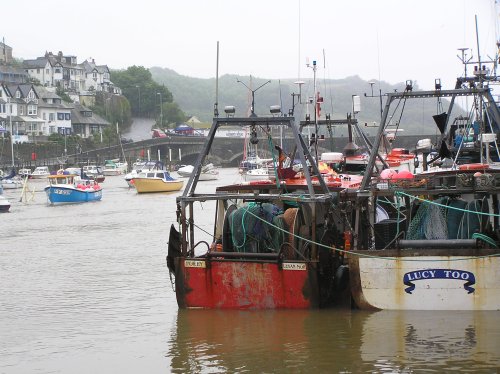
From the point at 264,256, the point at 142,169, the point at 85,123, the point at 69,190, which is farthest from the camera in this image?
the point at 85,123

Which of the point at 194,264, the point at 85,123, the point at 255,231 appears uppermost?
the point at 85,123

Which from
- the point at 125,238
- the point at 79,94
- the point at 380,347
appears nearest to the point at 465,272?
the point at 380,347

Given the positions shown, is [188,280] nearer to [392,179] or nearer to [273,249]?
[273,249]

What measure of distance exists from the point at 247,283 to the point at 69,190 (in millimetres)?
43000

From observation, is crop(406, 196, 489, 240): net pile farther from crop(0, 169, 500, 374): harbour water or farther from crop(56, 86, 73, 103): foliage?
crop(56, 86, 73, 103): foliage

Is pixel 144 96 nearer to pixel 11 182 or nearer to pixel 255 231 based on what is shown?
pixel 11 182

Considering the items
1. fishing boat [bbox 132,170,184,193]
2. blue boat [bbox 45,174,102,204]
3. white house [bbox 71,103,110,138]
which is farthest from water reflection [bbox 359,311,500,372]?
white house [bbox 71,103,110,138]

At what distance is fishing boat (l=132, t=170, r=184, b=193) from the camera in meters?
65.8

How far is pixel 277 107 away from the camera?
51.6 feet

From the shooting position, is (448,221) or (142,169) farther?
(142,169)

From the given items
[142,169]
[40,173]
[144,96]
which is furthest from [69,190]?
[144,96]

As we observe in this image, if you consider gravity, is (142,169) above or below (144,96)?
below

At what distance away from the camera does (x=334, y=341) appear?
530 inches

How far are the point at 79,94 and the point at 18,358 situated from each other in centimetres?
14416
